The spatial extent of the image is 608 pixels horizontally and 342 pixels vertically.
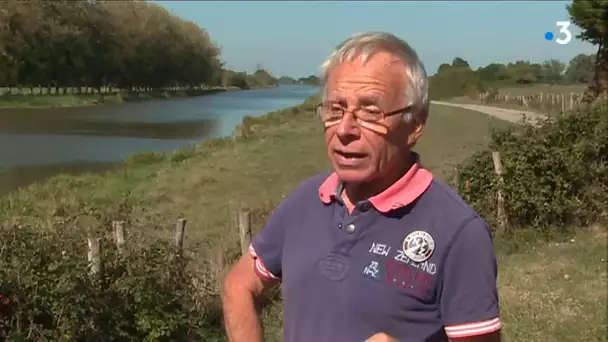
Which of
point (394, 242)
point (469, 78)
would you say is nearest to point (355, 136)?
point (394, 242)

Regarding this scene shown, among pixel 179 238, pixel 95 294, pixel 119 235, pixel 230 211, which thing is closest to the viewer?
pixel 95 294

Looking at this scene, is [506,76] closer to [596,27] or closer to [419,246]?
[596,27]

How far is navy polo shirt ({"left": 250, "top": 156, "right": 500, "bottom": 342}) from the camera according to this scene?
1.63 meters

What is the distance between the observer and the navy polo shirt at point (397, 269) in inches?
64.2

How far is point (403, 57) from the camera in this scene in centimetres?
175

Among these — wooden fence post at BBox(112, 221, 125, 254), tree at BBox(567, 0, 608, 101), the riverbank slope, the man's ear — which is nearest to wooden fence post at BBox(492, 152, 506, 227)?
wooden fence post at BBox(112, 221, 125, 254)

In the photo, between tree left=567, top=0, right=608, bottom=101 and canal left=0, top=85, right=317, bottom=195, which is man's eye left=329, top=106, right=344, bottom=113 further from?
tree left=567, top=0, right=608, bottom=101

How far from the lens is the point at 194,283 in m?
6.04

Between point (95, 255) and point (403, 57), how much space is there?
13.3 ft

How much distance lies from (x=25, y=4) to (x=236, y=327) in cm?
2796

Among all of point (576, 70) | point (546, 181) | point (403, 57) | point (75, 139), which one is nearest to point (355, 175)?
point (403, 57)

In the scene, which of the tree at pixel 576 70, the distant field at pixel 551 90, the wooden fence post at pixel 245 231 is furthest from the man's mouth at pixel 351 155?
the tree at pixel 576 70

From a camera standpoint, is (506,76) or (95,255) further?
(506,76)

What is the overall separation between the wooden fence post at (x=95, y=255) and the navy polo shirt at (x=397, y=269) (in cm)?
373
